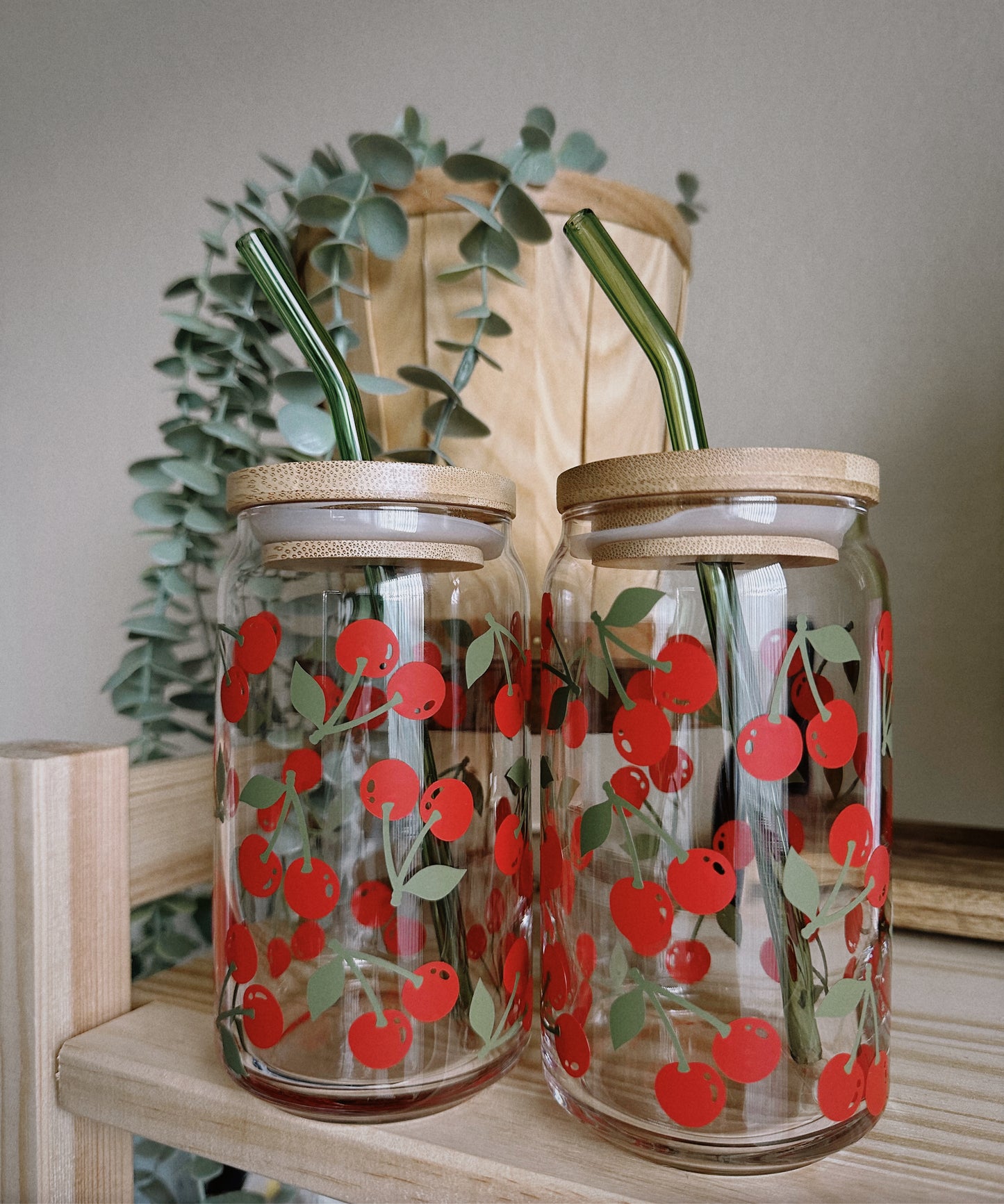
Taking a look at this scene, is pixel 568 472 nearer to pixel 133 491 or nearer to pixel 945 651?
pixel 945 651

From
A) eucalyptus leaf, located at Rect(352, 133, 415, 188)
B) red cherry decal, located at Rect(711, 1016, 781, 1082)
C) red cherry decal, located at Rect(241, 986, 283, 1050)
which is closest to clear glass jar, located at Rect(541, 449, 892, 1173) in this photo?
red cherry decal, located at Rect(711, 1016, 781, 1082)

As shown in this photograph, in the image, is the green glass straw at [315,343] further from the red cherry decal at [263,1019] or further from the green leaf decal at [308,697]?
the red cherry decal at [263,1019]

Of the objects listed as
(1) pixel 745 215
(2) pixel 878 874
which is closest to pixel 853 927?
(2) pixel 878 874

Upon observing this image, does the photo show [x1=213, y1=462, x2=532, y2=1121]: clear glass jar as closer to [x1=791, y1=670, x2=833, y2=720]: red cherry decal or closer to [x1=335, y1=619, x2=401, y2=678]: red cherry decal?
[x1=335, y1=619, x2=401, y2=678]: red cherry decal

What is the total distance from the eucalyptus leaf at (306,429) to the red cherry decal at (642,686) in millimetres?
202

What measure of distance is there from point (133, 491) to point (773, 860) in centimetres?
83

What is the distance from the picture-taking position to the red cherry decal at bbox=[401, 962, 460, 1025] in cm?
31

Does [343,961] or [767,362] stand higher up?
[767,362]

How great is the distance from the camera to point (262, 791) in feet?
1.04

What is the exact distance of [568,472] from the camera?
309mm

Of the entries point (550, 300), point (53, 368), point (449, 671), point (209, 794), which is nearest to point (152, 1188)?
point (209, 794)

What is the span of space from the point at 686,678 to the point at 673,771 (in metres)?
0.03

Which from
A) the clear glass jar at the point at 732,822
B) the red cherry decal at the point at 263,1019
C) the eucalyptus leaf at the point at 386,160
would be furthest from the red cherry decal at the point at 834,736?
the eucalyptus leaf at the point at 386,160

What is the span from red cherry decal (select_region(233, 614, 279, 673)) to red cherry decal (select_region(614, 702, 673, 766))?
13cm
